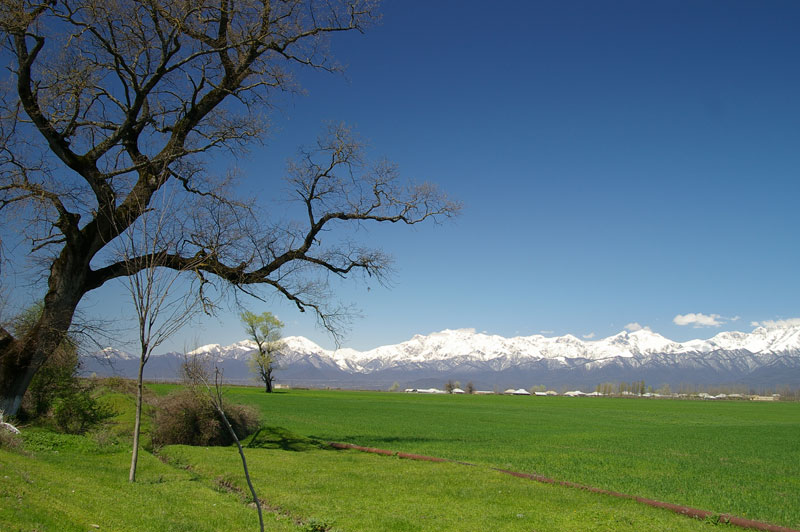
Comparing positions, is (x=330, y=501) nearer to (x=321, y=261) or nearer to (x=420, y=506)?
(x=420, y=506)

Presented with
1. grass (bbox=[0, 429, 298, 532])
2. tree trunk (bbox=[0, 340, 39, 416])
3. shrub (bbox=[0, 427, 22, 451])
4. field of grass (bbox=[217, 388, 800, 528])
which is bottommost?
field of grass (bbox=[217, 388, 800, 528])

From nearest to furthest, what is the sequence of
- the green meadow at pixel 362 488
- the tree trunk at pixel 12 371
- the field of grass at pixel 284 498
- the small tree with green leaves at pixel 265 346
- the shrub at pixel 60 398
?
1. the field of grass at pixel 284 498
2. the green meadow at pixel 362 488
3. the tree trunk at pixel 12 371
4. the shrub at pixel 60 398
5. the small tree with green leaves at pixel 265 346

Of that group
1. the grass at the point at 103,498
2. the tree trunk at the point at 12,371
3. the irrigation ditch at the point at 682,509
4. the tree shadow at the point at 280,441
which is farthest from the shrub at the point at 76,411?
the irrigation ditch at the point at 682,509

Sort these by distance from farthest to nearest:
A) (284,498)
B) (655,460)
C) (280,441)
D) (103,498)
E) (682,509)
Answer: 1. (280,441)
2. (655,460)
3. (284,498)
4. (682,509)
5. (103,498)

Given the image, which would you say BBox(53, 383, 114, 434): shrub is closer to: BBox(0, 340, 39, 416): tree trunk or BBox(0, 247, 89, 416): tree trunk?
BBox(0, 247, 89, 416): tree trunk

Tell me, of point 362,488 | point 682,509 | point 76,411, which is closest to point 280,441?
point 76,411

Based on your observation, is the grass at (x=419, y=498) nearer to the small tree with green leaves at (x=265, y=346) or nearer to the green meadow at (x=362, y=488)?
the green meadow at (x=362, y=488)

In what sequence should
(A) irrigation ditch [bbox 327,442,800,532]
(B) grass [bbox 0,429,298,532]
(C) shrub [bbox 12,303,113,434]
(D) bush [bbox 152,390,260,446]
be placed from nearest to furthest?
(B) grass [bbox 0,429,298,532], (A) irrigation ditch [bbox 327,442,800,532], (C) shrub [bbox 12,303,113,434], (D) bush [bbox 152,390,260,446]

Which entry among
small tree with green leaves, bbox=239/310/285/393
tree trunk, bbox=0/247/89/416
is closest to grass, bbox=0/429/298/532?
tree trunk, bbox=0/247/89/416

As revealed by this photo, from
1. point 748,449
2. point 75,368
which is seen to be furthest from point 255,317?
point 748,449

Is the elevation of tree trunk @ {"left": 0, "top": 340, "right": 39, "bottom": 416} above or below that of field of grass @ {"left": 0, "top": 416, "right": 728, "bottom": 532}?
above

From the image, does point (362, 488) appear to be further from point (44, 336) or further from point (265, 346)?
point (265, 346)

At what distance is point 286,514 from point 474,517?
384 cm

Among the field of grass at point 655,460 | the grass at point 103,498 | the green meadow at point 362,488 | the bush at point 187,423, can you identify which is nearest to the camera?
the grass at point 103,498
